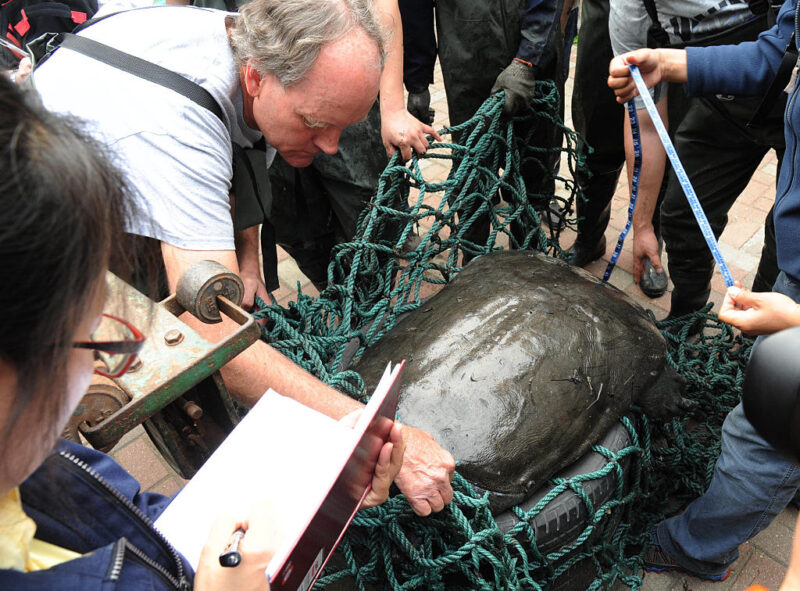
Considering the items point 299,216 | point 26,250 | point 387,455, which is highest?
point 26,250

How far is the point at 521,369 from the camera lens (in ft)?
5.06

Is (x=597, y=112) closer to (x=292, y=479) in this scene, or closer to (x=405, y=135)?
(x=405, y=135)

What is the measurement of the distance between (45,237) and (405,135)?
→ 1.63 metres

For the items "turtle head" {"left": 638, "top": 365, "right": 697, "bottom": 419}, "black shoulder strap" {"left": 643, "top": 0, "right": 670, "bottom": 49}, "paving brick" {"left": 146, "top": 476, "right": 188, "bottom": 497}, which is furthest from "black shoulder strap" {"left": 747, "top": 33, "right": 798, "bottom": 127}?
"paving brick" {"left": 146, "top": 476, "right": 188, "bottom": 497}

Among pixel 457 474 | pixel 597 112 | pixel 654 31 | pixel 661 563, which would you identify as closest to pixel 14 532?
pixel 457 474

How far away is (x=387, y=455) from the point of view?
3.59ft

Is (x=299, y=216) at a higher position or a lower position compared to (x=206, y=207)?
lower

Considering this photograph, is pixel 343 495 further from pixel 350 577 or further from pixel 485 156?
pixel 485 156

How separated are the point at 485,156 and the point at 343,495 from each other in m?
1.49

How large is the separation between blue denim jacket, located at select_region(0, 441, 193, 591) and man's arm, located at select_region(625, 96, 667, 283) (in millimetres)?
1895

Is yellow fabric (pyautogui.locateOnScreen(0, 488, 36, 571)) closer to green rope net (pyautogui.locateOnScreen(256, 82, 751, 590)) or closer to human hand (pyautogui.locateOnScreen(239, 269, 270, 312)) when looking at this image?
green rope net (pyautogui.locateOnScreen(256, 82, 751, 590))

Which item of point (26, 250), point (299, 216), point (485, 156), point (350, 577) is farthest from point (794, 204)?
point (299, 216)

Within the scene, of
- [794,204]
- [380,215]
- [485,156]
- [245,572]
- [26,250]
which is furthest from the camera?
[485,156]

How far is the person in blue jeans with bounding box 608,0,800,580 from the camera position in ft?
4.95
